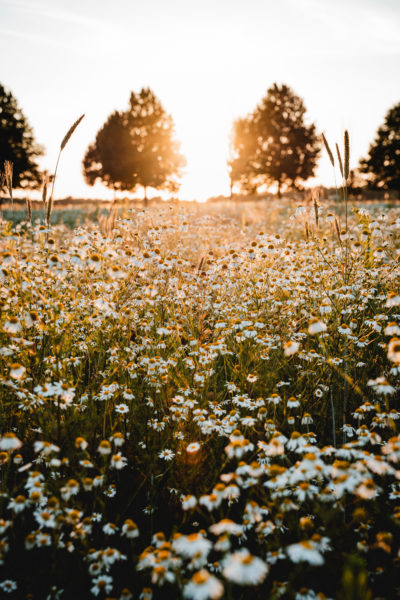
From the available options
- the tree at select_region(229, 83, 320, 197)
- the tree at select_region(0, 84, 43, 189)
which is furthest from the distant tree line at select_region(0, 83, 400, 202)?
the tree at select_region(0, 84, 43, 189)

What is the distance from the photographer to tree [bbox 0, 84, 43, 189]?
3631 centimetres

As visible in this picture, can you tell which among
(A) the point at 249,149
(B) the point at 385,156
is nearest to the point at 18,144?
(A) the point at 249,149

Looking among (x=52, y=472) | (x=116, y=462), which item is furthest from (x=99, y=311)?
(x=116, y=462)

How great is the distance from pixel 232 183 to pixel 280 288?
42.5 meters

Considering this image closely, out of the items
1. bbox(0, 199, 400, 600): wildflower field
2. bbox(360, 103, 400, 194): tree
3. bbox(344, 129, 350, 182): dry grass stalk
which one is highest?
bbox(360, 103, 400, 194): tree

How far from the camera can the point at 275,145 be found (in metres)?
43.2

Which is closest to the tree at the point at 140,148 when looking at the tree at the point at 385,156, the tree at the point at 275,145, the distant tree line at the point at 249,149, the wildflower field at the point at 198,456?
the distant tree line at the point at 249,149

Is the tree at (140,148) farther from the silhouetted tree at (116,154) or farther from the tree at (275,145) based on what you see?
the tree at (275,145)

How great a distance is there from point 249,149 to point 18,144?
2371 centimetres

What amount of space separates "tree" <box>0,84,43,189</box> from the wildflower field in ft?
121

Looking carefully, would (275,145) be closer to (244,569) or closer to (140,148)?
(140,148)

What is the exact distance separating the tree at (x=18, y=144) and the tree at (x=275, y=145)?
814 inches

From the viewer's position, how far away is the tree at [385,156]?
1743 inches

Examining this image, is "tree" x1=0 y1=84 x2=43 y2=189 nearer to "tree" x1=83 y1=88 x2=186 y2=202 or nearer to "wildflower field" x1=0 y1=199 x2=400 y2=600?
"tree" x1=83 y1=88 x2=186 y2=202
